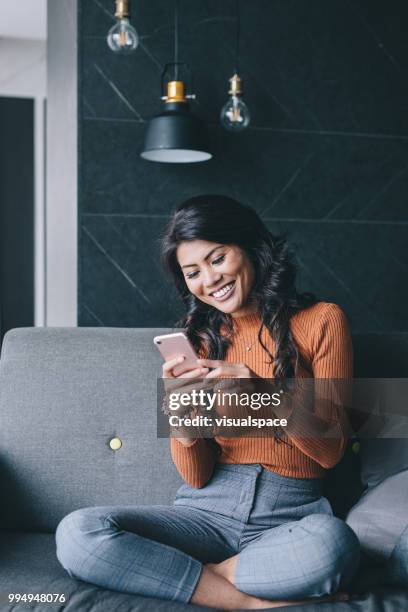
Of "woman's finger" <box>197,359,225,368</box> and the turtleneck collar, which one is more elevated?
the turtleneck collar

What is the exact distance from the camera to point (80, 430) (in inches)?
71.5

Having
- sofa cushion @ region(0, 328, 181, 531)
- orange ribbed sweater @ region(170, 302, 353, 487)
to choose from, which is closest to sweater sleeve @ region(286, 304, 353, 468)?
orange ribbed sweater @ region(170, 302, 353, 487)

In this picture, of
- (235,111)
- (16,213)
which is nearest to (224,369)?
(235,111)

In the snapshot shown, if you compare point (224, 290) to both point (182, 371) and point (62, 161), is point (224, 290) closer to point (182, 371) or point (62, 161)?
point (182, 371)

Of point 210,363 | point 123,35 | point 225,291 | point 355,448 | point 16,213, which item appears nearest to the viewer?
point 210,363

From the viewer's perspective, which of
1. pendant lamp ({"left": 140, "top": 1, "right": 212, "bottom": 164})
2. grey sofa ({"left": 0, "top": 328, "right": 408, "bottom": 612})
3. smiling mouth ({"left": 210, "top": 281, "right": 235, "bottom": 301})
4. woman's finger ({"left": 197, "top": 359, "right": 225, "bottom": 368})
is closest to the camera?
woman's finger ({"left": 197, "top": 359, "right": 225, "bottom": 368})

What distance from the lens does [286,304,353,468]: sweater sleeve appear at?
1.51 metres

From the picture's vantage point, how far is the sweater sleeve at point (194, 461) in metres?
1.61

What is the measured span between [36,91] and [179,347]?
3.75m

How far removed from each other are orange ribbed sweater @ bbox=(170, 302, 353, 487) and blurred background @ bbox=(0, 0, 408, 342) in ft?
3.31

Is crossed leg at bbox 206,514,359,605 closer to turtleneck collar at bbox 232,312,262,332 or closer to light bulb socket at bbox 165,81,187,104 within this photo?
turtleneck collar at bbox 232,312,262,332

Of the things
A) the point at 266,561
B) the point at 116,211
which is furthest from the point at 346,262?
the point at 266,561

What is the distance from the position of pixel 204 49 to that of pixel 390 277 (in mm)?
1113

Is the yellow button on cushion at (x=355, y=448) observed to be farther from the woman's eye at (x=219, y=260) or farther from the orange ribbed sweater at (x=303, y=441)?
the woman's eye at (x=219, y=260)
